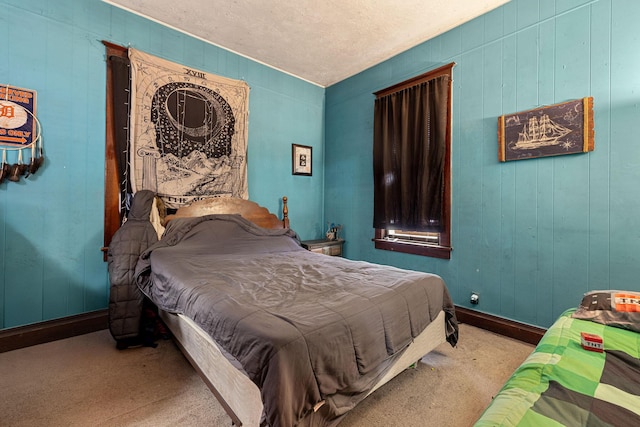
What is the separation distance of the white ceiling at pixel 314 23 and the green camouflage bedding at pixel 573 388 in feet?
8.99

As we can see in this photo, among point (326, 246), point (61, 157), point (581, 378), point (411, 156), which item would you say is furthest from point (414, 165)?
point (61, 157)

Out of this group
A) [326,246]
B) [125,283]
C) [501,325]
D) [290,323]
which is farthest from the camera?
[326,246]

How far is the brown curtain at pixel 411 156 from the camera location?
2.88 m

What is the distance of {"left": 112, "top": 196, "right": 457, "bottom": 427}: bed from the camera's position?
1035 millimetres

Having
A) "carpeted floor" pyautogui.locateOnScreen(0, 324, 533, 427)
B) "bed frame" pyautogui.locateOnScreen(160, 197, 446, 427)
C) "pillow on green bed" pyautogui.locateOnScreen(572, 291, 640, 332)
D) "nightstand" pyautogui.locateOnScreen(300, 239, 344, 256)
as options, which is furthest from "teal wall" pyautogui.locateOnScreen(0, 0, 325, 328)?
"pillow on green bed" pyautogui.locateOnScreen(572, 291, 640, 332)

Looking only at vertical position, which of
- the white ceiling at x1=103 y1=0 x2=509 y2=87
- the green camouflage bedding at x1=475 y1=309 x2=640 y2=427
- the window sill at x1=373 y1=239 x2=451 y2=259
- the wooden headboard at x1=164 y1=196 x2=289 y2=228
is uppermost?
the white ceiling at x1=103 y1=0 x2=509 y2=87

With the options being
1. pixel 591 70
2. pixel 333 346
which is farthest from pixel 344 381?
pixel 591 70

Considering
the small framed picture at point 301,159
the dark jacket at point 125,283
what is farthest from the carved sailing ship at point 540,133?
the dark jacket at point 125,283

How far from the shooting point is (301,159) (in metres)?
3.97

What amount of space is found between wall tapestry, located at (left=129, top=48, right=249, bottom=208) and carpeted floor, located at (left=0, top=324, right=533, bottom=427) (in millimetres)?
1444

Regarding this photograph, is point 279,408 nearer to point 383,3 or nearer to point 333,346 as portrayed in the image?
point 333,346

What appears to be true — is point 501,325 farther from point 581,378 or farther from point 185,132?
point 185,132

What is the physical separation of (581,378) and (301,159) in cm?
349

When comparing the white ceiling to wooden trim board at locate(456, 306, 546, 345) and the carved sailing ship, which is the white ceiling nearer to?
the carved sailing ship
